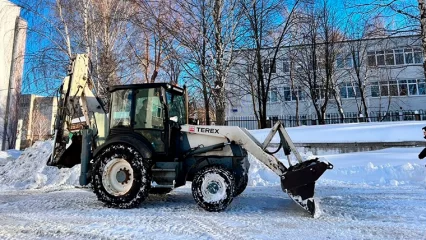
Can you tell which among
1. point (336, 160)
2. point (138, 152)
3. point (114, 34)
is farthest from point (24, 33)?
point (336, 160)

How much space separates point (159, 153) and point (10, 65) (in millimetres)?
15033

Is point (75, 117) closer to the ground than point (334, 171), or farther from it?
farther from it

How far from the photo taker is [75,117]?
709cm

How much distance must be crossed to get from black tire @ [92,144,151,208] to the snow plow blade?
264cm

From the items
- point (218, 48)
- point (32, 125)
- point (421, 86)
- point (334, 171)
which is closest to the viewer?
point (334, 171)

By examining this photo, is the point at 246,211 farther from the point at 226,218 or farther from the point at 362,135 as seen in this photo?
the point at 362,135

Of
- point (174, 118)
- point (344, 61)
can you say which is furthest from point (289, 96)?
point (174, 118)

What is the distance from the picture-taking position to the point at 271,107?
1313 inches

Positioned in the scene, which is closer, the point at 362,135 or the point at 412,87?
the point at 362,135

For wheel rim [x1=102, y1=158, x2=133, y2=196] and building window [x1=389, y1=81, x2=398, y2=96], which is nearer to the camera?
wheel rim [x1=102, y1=158, x2=133, y2=196]

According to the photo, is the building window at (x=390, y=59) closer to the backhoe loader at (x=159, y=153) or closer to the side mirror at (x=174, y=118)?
the backhoe loader at (x=159, y=153)

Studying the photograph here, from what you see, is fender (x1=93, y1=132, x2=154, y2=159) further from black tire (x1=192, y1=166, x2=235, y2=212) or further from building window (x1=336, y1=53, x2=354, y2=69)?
building window (x1=336, y1=53, x2=354, y2=69)

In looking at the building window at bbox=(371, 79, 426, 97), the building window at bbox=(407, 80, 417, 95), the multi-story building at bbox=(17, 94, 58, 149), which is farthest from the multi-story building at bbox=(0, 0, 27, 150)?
the building window at bbox=(407, 80, 417, 95)

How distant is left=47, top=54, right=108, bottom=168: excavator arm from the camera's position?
672 centimetres
